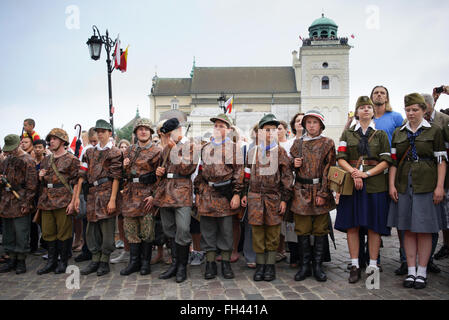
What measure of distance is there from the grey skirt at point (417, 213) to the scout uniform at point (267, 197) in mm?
1368

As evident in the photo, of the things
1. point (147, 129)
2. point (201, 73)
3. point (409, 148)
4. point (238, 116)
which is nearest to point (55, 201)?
point (147, 129)

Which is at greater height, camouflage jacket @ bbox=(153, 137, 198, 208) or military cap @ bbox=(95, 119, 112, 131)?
military cap @ bbox=(95, 119, 112, 131)

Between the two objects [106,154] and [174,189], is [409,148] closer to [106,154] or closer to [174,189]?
[174,189]

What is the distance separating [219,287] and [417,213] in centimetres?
259

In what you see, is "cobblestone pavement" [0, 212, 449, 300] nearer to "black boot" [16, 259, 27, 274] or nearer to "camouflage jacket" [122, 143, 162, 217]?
"black boot" [16, 259, 27, 274]

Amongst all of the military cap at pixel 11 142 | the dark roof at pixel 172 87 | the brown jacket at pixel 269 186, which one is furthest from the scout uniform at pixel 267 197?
the dark roof at pixel 172 87

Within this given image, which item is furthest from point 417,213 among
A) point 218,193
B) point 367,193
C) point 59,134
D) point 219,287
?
point 59,134

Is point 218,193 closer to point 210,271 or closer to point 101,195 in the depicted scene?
point 210,271

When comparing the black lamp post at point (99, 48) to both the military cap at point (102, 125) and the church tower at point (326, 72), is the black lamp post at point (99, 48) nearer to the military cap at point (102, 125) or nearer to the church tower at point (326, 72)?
the military cap at point (102, 125)

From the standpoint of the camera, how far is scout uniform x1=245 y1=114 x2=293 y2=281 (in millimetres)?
4211

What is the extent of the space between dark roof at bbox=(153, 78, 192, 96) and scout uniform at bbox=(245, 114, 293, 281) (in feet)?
204

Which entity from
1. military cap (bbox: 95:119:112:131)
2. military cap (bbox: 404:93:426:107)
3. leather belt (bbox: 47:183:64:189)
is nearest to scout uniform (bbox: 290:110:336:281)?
military cap (bbox: 404:93:426:107)

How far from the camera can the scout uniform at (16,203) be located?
4.95m

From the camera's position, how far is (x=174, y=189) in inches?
172
